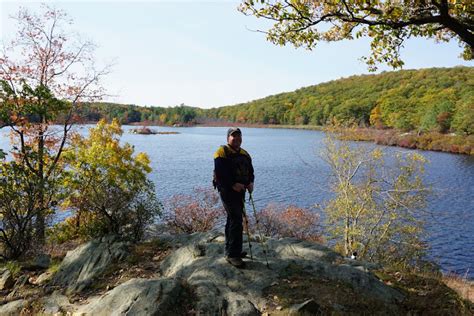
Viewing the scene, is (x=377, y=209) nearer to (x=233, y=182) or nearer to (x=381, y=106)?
(x=233, y=182)

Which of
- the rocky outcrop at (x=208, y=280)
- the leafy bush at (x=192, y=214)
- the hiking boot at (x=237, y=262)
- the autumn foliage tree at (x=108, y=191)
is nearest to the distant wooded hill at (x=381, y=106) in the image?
the autumn foliage tree at (x=108, y=191)

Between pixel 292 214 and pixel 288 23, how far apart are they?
15650 millimetres

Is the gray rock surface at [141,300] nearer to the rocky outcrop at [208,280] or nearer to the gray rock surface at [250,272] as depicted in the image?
the rocky outcrop at [208,280]

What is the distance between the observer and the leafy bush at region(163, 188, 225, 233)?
16797 mm

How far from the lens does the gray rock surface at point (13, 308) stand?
6672 mm

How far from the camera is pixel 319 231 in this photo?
75.3ft

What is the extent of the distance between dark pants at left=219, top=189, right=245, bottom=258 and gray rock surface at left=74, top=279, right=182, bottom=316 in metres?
1.42

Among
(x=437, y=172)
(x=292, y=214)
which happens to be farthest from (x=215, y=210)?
(x=437, y=172)

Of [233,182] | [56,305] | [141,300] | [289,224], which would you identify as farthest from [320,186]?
[141,300]

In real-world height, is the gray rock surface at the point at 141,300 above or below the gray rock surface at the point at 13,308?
above

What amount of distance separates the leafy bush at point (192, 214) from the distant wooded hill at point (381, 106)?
6.07 m

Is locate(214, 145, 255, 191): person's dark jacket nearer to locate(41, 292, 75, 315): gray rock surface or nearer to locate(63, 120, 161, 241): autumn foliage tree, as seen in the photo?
locate(41, 292, 75, 315): gray rock surface

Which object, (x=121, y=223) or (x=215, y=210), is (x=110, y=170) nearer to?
(x=121, y=223)

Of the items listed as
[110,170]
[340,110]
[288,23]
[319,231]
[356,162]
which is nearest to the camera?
[288,23]
